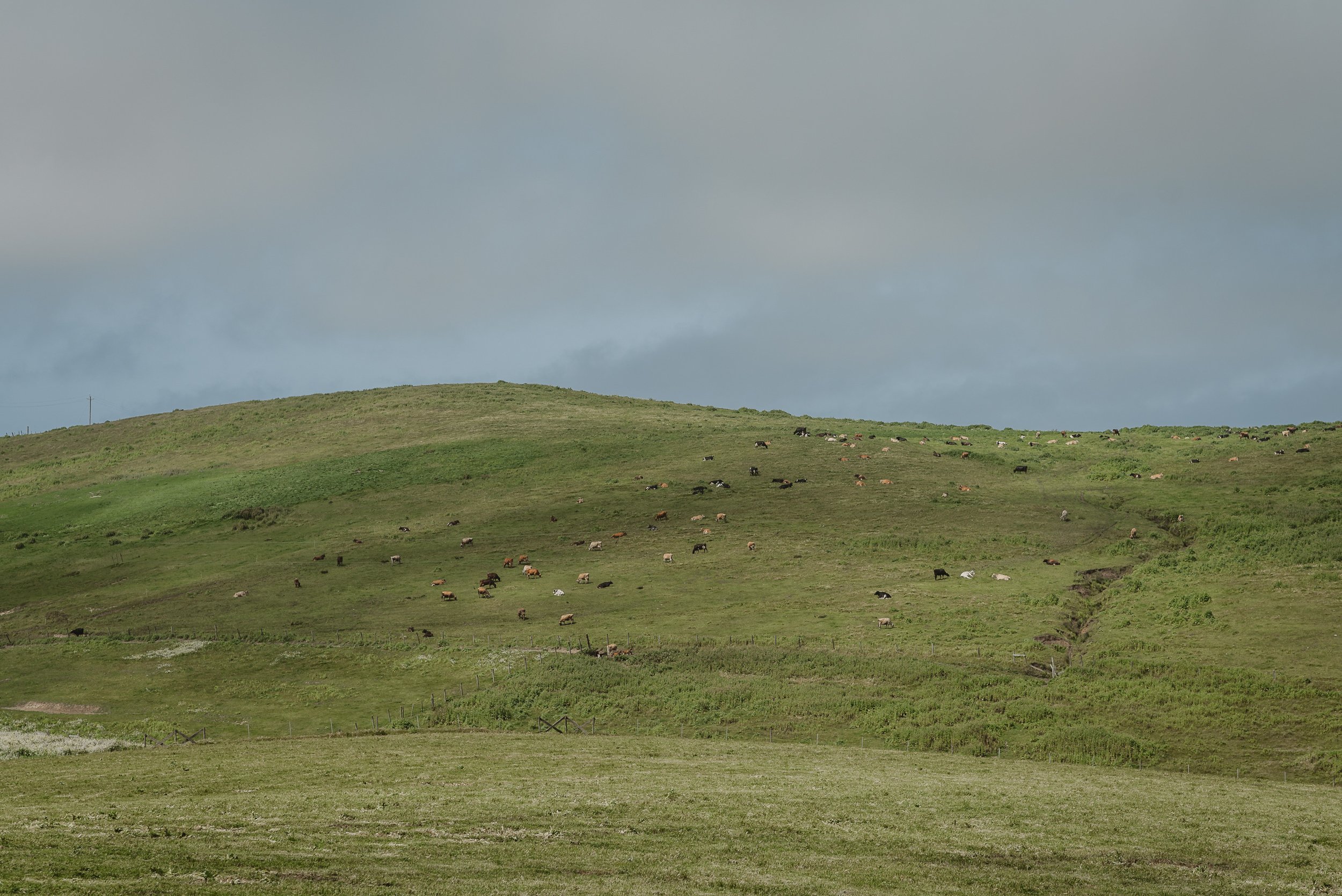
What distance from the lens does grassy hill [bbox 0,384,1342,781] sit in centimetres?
5106

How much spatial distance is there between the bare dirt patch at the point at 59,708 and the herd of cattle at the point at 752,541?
1893 centimetres

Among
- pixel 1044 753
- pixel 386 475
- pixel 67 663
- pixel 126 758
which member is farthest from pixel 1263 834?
pixel 386 475

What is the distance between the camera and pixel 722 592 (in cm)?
7100

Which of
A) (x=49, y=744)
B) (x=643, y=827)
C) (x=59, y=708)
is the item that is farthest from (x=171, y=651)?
(x=643, y=827)

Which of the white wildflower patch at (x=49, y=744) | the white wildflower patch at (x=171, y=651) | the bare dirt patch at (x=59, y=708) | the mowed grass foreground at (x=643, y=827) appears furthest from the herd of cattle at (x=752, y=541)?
the mowed grass foreground at (x=643, y=827)

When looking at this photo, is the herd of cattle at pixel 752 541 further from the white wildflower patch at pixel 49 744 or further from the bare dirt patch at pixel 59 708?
the white wildflower patch at pixel 49 744

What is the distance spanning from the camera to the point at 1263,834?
95.2 ft

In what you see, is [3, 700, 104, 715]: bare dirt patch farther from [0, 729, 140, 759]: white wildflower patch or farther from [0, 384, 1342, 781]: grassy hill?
[0, 729, 140, 759]: white wildflower patch

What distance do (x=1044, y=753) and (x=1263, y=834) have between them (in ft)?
54.5

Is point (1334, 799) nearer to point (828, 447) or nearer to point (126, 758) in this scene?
point (126, 758)

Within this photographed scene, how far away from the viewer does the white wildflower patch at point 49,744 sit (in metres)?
45.8

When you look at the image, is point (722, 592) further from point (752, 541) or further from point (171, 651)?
point (171, 651)

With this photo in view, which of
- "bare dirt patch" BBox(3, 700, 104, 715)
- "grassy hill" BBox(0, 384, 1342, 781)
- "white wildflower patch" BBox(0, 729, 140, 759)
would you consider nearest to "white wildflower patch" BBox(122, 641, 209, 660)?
"grassy hill" BBox(0, 384, 1342, 781)

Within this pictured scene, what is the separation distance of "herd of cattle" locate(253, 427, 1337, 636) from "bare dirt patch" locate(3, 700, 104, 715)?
745 inches
